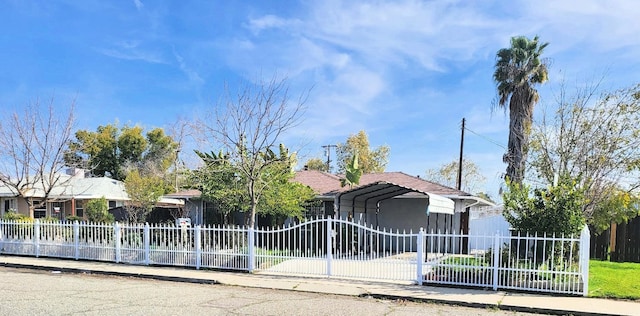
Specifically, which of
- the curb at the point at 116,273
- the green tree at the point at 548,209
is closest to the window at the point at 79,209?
the curb at the point at 116,273

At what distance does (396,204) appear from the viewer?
67.4 feet

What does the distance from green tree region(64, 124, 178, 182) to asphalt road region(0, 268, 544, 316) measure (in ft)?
104

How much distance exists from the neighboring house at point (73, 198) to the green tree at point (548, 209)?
758 inches

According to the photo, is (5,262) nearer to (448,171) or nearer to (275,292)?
(275,292)

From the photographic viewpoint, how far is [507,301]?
9000mm

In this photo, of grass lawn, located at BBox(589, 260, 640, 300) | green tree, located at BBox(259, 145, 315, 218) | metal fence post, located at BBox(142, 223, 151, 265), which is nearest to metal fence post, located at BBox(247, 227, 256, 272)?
metal fence post, located at BBox(142, 223, 151, 265)

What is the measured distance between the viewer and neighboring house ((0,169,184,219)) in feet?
86.8

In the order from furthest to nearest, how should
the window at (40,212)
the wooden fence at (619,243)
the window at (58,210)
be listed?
the window at (58,210) < the window at (40,212) < the wooden fence at (619,243)

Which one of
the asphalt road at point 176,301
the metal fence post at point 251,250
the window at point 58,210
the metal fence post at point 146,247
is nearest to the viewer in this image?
the asphalt road at point 176,301

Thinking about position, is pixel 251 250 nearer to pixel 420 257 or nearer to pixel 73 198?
pixel 420 257

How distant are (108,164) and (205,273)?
34.3 metres

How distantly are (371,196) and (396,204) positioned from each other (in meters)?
2.24

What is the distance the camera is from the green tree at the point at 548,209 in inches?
406

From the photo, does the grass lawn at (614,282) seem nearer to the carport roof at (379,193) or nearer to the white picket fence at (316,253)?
the white picket fence at (316,253)
